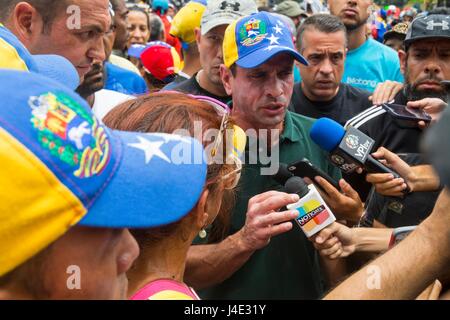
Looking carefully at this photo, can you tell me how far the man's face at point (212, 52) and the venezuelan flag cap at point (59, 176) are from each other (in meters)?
2.62

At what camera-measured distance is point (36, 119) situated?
0.94 metres

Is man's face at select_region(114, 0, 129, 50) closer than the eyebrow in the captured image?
No

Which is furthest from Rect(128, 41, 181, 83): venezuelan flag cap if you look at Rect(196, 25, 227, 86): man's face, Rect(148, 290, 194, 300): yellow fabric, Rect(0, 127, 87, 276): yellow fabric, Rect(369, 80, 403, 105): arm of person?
Rect(0, 127, 87, 276): yellow fabric

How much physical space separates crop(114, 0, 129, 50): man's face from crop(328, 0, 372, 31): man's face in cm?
194

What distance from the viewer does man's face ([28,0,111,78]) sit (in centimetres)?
267

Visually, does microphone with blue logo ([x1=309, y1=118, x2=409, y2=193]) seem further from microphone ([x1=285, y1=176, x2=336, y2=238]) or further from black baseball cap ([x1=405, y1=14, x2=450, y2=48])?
black baseball cap ([x1=405, y1=14, x2=450, y2=48])

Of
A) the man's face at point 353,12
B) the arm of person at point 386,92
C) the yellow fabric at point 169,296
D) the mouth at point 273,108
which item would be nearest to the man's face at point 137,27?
the man's face at point 353,12

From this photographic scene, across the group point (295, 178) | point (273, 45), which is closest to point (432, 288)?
point (295, 178)

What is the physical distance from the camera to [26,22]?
2.65 meters

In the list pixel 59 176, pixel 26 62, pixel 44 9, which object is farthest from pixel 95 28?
pixel 59 176

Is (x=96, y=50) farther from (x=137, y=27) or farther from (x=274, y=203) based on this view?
(x=137, y=27)

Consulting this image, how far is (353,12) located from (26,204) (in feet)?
15.6

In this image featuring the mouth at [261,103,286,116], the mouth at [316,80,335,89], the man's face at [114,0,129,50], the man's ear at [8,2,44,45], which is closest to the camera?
the man's ear at [8,2,44,45]

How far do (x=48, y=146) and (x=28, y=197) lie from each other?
0.28 ft
